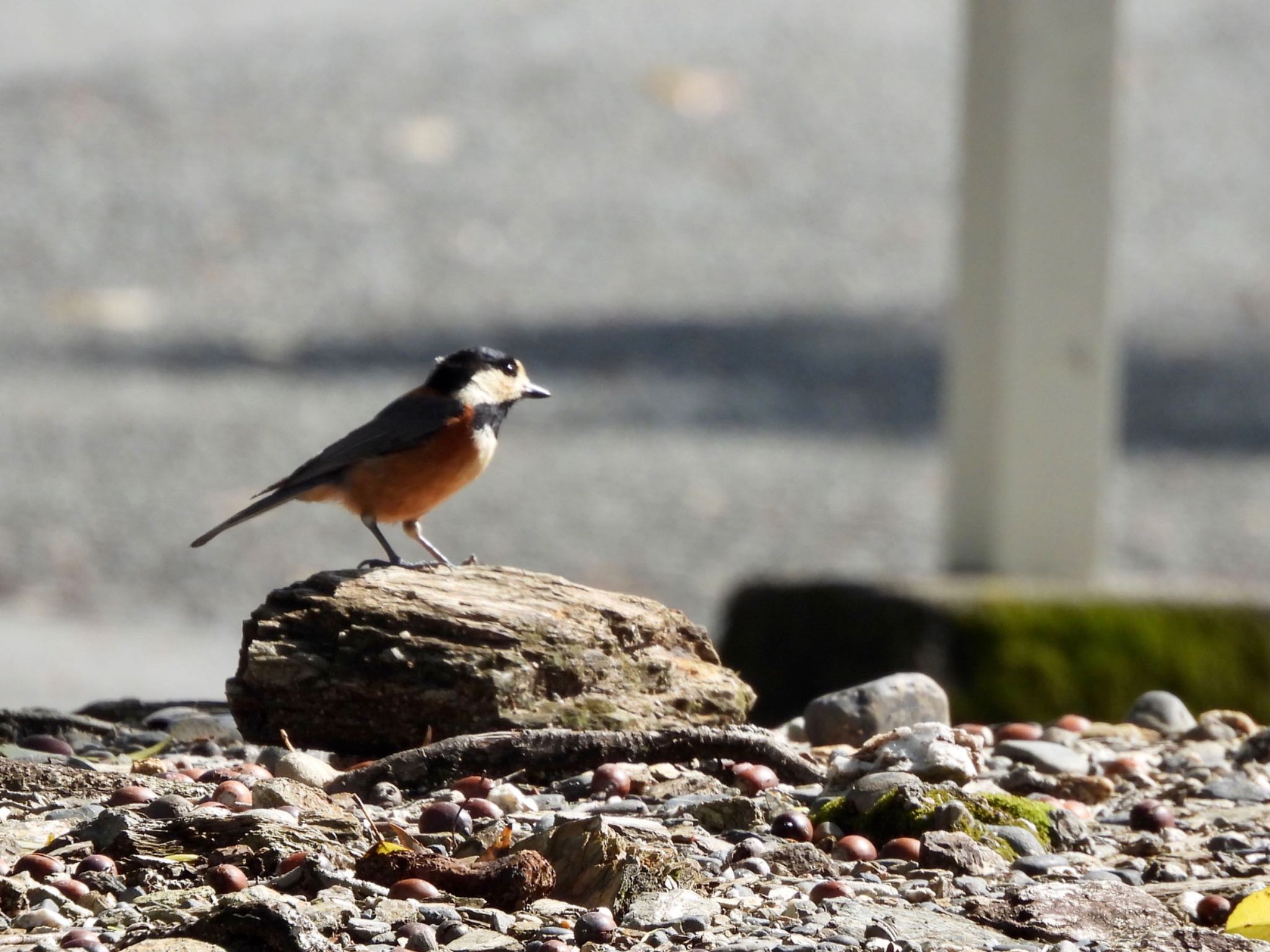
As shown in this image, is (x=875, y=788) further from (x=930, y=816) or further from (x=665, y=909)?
(x=665, y=909)

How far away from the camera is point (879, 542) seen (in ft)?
33.1

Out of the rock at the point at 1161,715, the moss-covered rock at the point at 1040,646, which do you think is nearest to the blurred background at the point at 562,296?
the moss-covered rock at the point at 1040,646

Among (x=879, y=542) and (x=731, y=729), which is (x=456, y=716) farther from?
(x=879, y=542)

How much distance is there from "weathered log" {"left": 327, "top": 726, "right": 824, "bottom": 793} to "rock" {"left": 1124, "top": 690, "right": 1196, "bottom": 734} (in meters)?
1.38

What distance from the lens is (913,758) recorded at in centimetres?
375

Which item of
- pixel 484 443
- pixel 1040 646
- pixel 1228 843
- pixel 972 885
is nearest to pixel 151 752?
pixel 484 443

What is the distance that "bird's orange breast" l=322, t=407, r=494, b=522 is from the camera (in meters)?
4.78

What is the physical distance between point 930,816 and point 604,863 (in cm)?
71

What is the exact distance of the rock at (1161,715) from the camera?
4844 millimetres

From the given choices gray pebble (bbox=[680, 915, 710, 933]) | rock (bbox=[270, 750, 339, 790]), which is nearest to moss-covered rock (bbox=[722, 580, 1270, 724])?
rock (bbox=[270, 750, 339, 790])

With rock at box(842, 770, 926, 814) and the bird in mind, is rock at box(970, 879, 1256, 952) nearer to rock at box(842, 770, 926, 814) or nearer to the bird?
rock at box(842, 770, 926, 814)

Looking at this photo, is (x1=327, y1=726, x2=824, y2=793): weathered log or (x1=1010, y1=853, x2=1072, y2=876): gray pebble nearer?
(x1=1010, y1=853, x2=1072, y2=876): gray pebble

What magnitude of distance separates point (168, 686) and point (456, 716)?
473 cm

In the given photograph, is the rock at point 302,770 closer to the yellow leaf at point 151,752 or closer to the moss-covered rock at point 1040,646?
the yellow leaf at point 151,752
